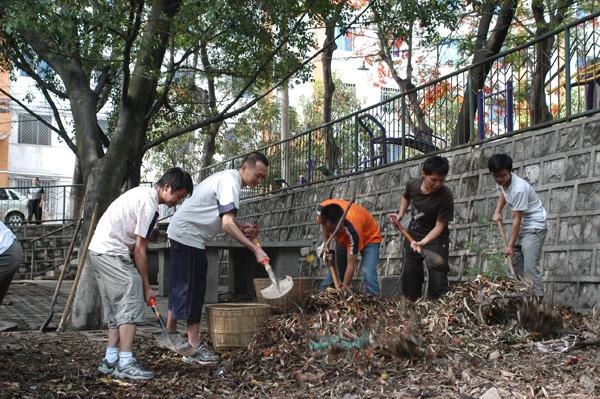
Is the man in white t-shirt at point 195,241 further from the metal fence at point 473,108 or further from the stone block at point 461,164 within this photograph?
the stone block at point 461,164

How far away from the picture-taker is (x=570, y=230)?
760cm

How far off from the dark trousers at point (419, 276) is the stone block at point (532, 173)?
1.82 m

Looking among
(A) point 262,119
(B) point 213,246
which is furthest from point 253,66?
(A) point 262,119

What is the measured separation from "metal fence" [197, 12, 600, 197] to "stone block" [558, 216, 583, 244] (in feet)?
3.80

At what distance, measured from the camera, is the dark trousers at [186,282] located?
6.04m

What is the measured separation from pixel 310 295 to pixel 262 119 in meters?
21.8

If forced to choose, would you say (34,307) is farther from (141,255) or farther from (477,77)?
(477,77)

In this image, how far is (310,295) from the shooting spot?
6676 mm

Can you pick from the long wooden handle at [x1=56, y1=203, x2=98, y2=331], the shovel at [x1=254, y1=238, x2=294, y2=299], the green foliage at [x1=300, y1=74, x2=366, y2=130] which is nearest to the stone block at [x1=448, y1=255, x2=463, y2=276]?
the shovel at [x1=254, y1=238, x2=294, y2=299]

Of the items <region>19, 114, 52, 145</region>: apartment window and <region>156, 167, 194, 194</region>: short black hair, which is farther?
<region>19, 114, 52, 145</region>: apartment window

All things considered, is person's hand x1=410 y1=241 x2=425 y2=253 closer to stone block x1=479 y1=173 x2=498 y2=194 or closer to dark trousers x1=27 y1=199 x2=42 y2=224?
stone block x1=479 y1=173 x2=498 y2=194

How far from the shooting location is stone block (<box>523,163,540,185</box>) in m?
8.25

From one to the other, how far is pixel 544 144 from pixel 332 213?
8.83ft

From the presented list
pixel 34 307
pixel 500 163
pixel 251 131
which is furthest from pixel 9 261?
pixel 251 131
